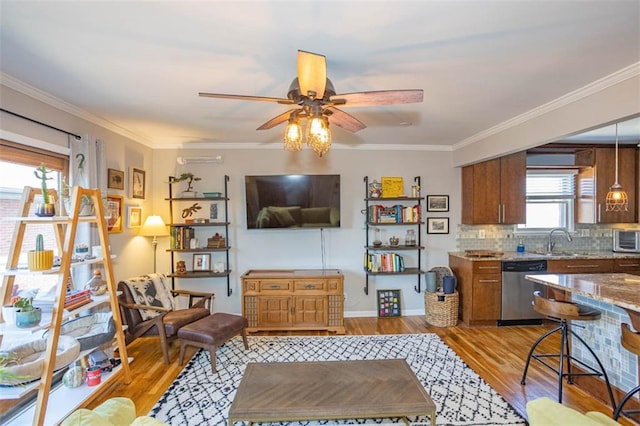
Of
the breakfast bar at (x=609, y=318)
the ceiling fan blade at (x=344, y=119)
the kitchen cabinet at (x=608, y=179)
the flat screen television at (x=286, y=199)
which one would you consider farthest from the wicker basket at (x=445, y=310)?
the ceiling fan blade at (x=344, y=119)

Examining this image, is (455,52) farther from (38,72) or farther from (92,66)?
(38,72)

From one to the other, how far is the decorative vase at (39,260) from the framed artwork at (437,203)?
14.2 ft

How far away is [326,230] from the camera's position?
4625mm

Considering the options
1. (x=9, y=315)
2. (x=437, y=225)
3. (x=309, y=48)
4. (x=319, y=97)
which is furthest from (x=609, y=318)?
(x=9, y=315)

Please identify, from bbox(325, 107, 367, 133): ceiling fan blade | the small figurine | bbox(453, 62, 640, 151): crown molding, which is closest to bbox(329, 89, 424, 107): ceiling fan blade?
bbox(325, 107, 367, 133): ceiling fan blade

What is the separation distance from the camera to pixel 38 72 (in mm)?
2266

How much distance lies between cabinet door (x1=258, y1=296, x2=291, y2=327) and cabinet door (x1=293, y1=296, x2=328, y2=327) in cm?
10

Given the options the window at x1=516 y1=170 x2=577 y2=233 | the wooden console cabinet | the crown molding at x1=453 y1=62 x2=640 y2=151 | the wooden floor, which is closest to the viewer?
the crown molding at x1=453 y1=62 x2=640 y2=151

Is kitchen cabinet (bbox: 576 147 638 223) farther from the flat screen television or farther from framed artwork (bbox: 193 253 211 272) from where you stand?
framed artwork (bbox: 193 253 211 272)

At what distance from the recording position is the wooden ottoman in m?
3.02

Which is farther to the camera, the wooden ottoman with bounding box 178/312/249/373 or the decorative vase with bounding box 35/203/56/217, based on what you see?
the wooden ottoman with bounding box 178/312/249/373

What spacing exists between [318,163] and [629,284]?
349 cm

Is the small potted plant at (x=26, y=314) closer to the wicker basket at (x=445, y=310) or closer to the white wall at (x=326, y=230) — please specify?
the white wall at (x=326, y=230)

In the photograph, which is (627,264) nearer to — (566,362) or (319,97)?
(566,362)
